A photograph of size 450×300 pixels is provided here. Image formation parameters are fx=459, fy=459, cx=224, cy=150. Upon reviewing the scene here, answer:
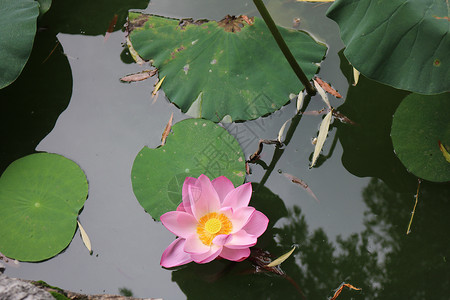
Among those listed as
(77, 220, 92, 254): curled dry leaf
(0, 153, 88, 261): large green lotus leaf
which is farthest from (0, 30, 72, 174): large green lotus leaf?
(77, 220, 92, 254): curled dry leaf

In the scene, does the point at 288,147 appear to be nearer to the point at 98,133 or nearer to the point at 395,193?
the point at 395,193

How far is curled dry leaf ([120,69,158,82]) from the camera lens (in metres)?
2.02

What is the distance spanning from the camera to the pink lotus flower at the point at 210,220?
159cm

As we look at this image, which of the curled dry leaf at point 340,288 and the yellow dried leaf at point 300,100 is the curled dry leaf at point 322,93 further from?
the curled dry leaf at point 340,288

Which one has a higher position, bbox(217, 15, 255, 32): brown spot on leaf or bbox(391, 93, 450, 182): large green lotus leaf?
bbox(217, 15, 255, 32): brown spot on leaf

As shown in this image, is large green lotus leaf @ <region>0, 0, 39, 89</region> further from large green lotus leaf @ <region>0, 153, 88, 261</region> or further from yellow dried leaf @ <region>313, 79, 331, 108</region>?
yellow dried leaf @ <region>313, 79, 331, 108</region>

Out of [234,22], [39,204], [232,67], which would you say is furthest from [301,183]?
[39,204]

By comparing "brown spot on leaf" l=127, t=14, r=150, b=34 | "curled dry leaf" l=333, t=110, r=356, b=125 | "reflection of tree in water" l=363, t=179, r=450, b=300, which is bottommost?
"reflection of tree in water" l=363, t=179, r=450, b=300

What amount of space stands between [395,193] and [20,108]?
1608 mm

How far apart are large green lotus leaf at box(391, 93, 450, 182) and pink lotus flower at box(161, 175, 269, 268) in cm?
61

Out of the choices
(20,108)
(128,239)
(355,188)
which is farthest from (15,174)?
(355,188)

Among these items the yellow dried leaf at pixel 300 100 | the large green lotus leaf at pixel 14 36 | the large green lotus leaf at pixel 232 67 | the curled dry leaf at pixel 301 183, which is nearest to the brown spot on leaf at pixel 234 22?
the large green lotus leaf at pixel 232 67

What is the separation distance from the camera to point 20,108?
2.01 meters

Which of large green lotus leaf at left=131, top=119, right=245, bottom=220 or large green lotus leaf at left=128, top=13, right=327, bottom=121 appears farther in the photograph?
large green lotus leaf at left=128, top=13, right=327, bottom=121
